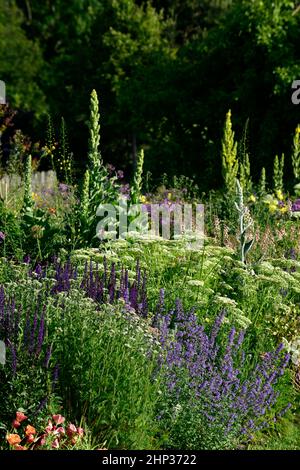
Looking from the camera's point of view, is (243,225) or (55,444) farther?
(243,225)

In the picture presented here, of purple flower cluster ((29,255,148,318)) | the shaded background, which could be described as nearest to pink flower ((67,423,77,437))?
purple flower cluster ((29,255,148,318))

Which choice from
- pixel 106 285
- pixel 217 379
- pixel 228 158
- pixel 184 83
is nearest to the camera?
pixel 217 379

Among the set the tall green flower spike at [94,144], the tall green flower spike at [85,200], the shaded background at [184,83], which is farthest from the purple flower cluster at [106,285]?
the shaded background at [184,83]

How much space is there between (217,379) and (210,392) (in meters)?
0.20

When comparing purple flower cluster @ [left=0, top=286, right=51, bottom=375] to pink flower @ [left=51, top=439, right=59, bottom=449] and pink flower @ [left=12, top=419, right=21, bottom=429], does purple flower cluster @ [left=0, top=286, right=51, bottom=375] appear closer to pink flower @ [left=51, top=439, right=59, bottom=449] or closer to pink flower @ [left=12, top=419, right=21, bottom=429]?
pink flower @ [left=12, top=419, right=21, bottom=429]

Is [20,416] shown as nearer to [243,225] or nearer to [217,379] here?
[217,379]

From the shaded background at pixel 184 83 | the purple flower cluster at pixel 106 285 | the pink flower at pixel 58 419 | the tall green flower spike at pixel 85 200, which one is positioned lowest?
the pink flower at pixel 58 419

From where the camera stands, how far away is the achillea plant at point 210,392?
432 centimetres

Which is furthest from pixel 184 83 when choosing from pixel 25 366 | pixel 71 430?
pixel 71 430

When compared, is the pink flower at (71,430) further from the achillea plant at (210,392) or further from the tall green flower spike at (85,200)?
the tall green flower spike at (85,200)

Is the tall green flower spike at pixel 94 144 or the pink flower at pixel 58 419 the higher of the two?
the tall green flower spike at pixel 94 144

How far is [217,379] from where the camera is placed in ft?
14.9

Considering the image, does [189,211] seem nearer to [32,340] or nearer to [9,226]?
[9,226]

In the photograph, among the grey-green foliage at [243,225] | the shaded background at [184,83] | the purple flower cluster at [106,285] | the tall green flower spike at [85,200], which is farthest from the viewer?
the shaded background at [184,83]
